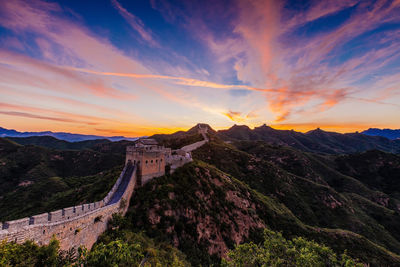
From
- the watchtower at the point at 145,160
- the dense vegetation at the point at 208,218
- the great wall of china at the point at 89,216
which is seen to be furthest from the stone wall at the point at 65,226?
the watchtower at the point at 145,160

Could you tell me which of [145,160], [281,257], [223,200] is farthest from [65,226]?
[223,200]

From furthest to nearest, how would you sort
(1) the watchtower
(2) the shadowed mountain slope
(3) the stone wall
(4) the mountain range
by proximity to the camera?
(2) the shadowed mountain slope → (1) the watchtower → (4) the mountain range → (3) the stone wall

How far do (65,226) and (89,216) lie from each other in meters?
3.22

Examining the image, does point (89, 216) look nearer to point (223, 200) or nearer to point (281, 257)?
point (281, 257)

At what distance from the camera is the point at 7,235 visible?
29.9 feet

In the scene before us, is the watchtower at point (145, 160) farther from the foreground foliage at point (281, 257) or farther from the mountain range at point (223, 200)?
the foreground foliage at point (281, 257)

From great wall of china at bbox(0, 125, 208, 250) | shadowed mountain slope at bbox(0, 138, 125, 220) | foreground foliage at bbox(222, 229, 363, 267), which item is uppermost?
great wall of china at bbox(0, 125, 208, 250)

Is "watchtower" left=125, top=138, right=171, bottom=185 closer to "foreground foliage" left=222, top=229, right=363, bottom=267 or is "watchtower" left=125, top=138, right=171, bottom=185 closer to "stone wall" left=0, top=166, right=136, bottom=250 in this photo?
"stone wall" left=0, top=166, right=136, bottom=250

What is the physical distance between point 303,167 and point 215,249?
100 metres

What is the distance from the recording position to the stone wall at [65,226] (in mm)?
9914

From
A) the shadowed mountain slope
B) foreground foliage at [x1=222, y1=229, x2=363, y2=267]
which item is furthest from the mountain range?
foreground foliage at [x1=222, y1=229, x2=363, y2=267]

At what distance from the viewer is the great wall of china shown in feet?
34.0

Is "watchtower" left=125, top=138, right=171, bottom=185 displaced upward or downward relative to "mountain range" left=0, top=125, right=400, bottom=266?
upward

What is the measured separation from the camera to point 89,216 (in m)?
16.3
